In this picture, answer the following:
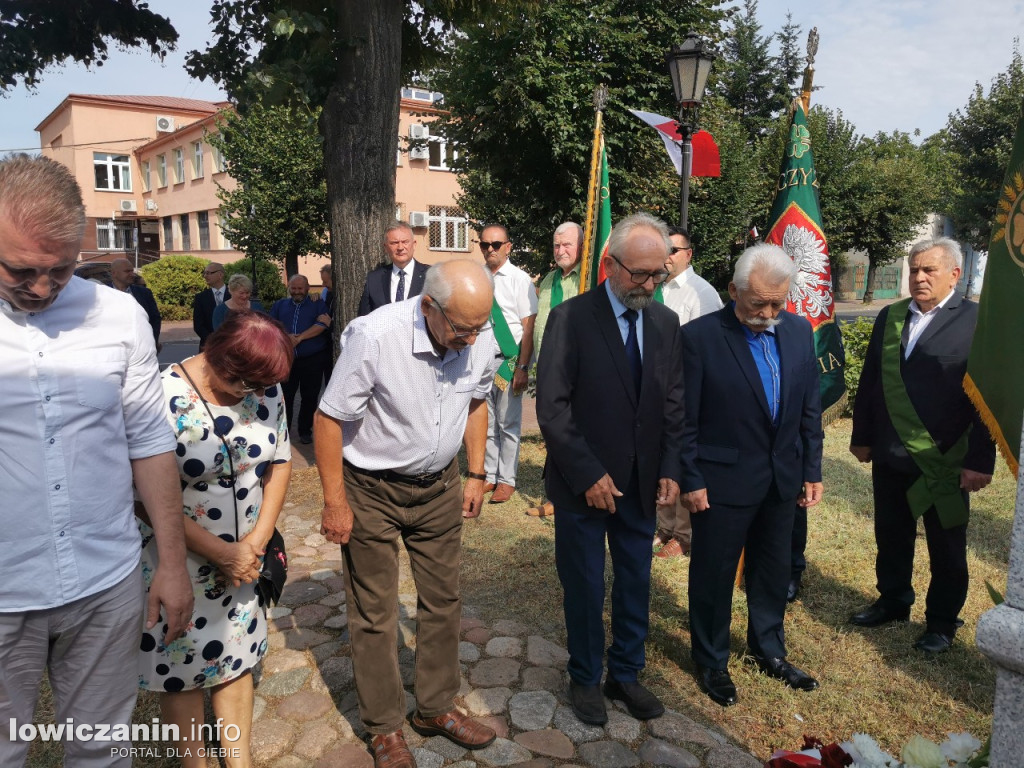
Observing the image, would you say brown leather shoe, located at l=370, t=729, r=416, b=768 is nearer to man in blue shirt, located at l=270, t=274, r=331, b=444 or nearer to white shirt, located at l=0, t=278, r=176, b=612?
white shirt, located at l=0, t=278, r=176, b=612

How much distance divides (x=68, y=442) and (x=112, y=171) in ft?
144

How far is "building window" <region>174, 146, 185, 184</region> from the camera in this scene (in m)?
35.7

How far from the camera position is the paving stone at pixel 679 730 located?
10.1 ft

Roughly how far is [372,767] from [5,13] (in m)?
7.26

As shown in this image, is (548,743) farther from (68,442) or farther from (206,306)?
(206,306)

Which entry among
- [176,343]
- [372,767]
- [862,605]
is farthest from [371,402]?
[176,343]

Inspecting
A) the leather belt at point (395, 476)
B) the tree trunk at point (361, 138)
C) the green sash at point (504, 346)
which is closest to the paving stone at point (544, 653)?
the leather belt at point (395, 476)

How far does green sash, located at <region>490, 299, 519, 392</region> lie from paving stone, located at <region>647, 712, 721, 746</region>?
336 centimetres

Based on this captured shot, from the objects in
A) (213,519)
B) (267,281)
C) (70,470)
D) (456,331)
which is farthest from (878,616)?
(267,281)

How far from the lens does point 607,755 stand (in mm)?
2979

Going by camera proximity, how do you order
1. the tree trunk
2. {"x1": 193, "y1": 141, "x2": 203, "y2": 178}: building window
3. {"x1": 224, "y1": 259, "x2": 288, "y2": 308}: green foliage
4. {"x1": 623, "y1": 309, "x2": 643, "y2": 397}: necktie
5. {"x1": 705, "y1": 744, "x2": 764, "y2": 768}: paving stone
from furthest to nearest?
{"x1": 193, "y1": 141, "x2": 203, "y2": 178}: building window → {"x1": 224, "y1": 259, "x2": 288, "y2": 308}: green foliage → the tree trunk → {"x1": 623, "y1": 309, "x2": 643, "y2": 397}: necktie → {"x1": 705, "y1": 744, "x2": 764, "y2": 768}: paving stone

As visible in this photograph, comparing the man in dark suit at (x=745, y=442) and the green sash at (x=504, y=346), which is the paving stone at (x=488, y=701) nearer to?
the man in dark suit at (x=745, y=442)

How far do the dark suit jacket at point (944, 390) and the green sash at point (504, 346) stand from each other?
2959 millimetres

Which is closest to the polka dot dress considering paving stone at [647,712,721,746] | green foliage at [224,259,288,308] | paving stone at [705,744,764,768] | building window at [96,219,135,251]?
paving stone at [647,712,721,746]
